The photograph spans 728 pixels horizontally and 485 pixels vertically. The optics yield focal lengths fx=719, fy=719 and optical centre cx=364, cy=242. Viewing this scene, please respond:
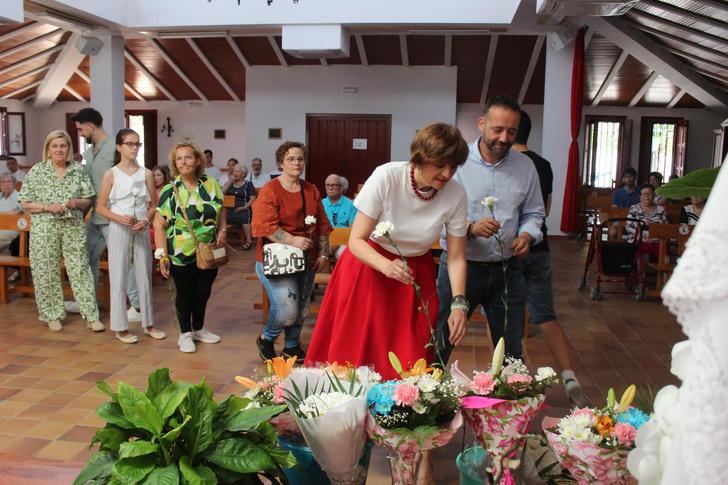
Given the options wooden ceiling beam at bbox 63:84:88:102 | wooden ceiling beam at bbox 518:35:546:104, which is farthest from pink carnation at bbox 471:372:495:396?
wooden ceiling beam at bbox 63:84:88:102

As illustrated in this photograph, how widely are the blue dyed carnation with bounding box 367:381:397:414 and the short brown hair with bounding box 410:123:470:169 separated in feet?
3.38

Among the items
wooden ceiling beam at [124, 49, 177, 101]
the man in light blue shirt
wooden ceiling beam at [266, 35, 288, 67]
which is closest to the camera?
the man in light blue shirt

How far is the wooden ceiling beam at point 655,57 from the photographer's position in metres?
10.1

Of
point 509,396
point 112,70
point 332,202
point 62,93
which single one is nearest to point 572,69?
point 332,202

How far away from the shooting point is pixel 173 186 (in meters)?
4.88

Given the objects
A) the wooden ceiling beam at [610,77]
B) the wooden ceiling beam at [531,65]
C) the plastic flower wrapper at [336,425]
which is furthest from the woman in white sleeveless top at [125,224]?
the wooden ceiling beam at [610,77]

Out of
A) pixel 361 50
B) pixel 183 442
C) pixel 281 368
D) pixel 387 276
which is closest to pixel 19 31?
pixel 361 50

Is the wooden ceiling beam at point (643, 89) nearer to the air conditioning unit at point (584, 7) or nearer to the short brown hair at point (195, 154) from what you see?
the air conditioning unit at point (584, 7)

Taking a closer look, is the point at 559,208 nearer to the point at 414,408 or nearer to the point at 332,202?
the point at 332,202

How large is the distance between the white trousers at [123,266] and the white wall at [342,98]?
926 centimetres

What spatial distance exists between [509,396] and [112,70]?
A: 1110 cm

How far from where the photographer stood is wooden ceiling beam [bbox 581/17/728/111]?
1005 cm

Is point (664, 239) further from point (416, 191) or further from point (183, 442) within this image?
point (183, 442)

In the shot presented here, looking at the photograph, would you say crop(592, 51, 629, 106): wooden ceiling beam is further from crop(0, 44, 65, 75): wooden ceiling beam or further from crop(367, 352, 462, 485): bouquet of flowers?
crop(367, 352, 462, 485): bouquet of flowers
